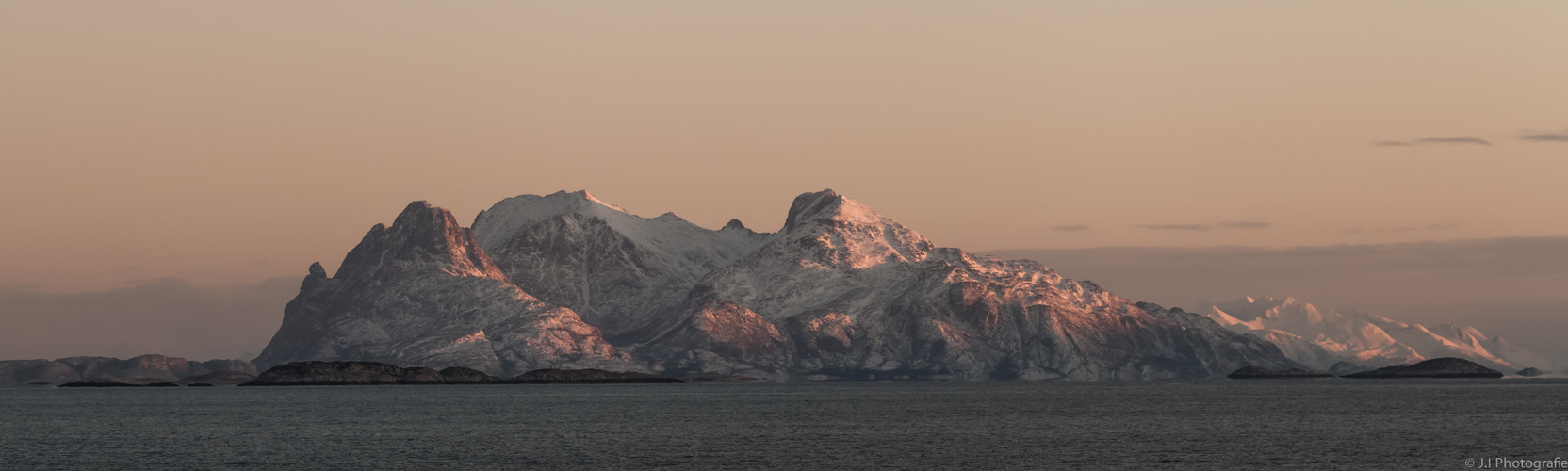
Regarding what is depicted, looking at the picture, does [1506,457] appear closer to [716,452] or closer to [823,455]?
[823,455]

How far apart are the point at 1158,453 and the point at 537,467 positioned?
72235 millimetres

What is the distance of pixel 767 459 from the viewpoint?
A: 7018 inches

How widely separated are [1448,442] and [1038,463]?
57.5 m

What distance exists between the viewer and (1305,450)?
604 feet

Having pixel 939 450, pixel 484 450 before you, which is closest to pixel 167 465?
pixel 484 450

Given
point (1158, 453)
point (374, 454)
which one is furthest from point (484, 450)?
point (1158, 453)

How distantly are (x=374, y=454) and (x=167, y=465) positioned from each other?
23801 mm

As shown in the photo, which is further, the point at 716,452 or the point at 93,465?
the point at 716,452

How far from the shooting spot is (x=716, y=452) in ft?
622

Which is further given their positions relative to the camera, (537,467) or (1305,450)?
(1305,450)

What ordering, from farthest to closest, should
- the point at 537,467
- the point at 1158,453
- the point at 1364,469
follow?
the point at 1158,453 → the point at 537,467 → the point at 1364,469

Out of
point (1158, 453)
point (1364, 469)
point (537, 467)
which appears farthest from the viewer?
point (1158, 453)

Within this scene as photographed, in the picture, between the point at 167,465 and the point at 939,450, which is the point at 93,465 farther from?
the point at 939,450

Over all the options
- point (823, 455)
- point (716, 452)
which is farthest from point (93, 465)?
point (823, 455)
